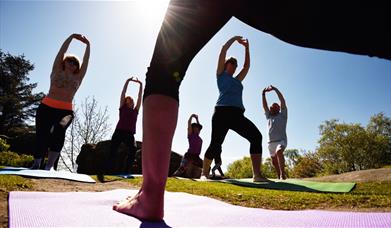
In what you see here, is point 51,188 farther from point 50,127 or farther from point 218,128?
point 218,128

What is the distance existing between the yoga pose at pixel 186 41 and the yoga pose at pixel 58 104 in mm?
4197

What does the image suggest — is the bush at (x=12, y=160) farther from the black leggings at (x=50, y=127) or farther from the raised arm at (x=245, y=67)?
the raised arm at (x=245, y=67)

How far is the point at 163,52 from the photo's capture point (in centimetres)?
136

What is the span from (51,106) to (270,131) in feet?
18.2

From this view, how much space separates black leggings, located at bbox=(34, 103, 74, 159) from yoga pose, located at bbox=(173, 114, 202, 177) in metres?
4.92

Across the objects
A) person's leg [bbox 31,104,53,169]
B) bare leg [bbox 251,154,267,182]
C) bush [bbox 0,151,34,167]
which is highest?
person's leg [bbox 31,104,53,169]

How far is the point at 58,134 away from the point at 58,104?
1.91 feet

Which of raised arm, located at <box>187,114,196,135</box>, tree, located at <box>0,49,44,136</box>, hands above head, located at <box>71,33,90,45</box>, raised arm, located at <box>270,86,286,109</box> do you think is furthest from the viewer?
tree, located at <box>0,49,44,136</box>

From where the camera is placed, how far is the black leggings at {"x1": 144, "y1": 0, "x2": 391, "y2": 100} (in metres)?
0.85

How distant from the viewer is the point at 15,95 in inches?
1227

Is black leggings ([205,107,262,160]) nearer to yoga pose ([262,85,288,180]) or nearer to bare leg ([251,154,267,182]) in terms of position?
bare leg ([251,154,267,182])

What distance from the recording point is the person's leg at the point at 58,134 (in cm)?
506

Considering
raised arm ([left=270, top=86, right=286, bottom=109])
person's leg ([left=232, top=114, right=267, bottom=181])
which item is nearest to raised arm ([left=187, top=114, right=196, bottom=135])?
raised arm ([left=270, top=86, right=286, bottom=109])

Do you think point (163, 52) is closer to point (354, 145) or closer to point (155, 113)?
point (155, 113)
